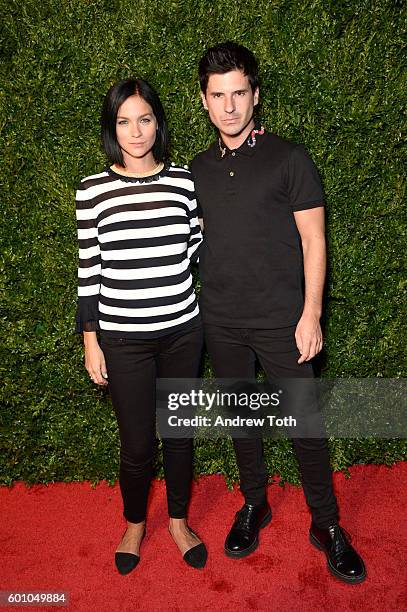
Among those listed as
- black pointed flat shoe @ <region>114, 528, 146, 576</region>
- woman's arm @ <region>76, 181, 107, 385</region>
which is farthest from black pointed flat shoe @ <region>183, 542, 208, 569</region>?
woman's arm @ <region>76, 181, 107, 385</region>

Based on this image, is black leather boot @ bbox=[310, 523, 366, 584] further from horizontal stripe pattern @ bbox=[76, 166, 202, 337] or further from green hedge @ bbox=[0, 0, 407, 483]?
horizontal stripe pattern @ bbox=[76, 166, 202, 337]

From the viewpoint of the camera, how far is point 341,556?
3.09 meters

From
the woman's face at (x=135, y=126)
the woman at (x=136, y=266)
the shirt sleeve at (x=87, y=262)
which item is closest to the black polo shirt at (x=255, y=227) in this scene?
the woman at (x=136, y=266)

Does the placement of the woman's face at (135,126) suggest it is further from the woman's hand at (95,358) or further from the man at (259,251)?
the woman's hand at (95,358)

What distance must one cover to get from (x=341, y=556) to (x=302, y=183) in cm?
174

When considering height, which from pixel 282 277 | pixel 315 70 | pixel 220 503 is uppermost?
pixel 315 70

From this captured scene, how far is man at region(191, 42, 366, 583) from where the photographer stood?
2828 mm

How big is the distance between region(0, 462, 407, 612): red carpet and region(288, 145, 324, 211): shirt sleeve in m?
1.73

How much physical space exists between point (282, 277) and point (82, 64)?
1.55m

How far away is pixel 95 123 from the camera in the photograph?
11.3 ft

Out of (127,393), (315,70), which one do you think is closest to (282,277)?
(127,393)

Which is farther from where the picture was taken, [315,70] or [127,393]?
[315,70]

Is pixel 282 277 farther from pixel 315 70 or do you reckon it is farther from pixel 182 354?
pixel 315 70

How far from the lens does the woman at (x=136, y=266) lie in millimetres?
2783
